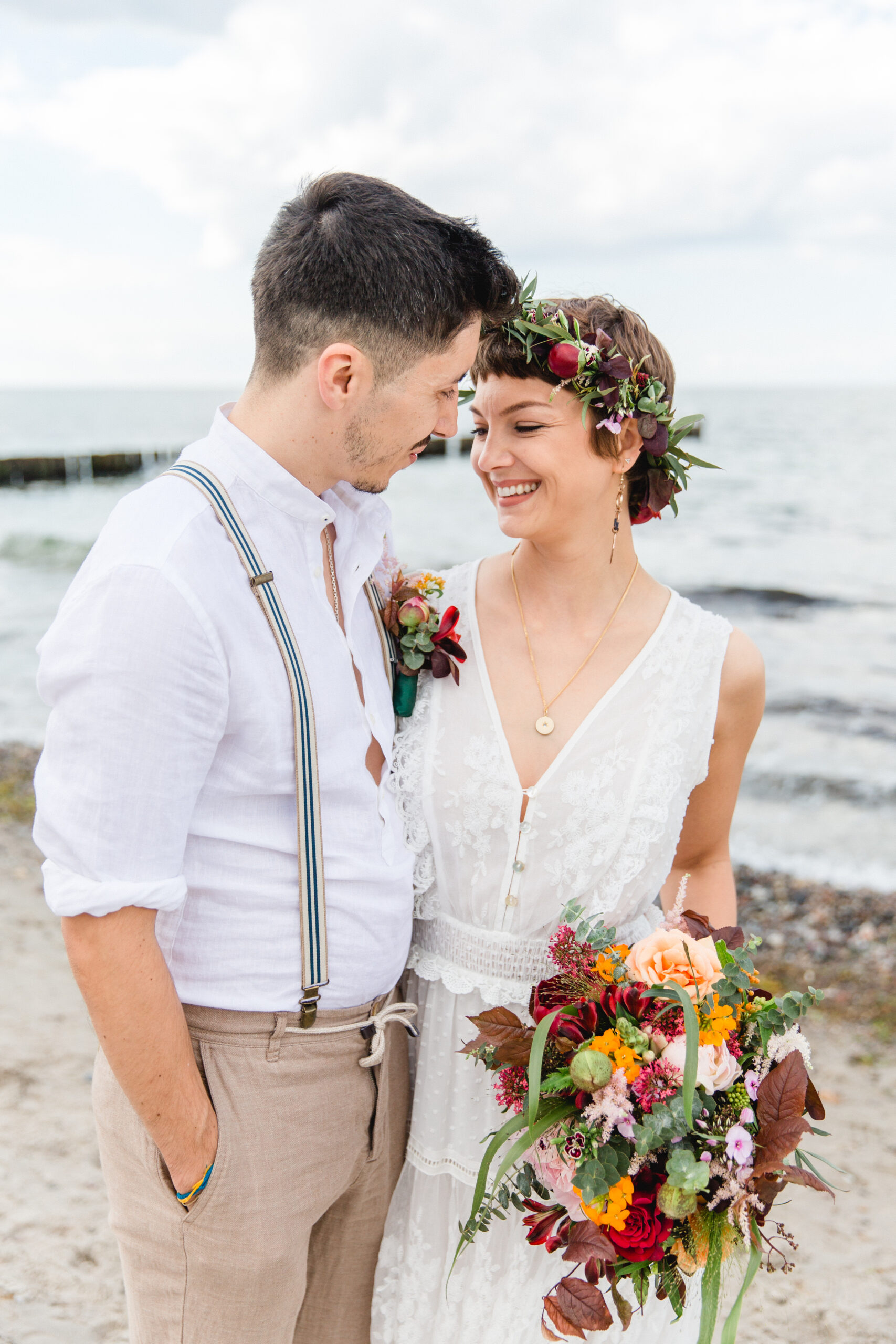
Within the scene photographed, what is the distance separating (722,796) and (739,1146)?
3.87 ft

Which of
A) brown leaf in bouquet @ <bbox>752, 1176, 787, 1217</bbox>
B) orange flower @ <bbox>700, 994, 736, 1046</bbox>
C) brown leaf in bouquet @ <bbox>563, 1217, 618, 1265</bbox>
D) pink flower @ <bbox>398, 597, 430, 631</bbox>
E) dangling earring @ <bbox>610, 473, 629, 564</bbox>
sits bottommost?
brown leaf in bouquet @ <bbox>563, 1217, 618, 1265</bbox>

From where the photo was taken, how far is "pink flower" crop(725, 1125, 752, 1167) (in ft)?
5.73

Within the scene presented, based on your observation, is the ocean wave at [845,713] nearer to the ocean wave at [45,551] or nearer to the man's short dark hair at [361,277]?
the man's short dark hair at [361,277]

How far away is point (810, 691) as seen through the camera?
39.7 ft

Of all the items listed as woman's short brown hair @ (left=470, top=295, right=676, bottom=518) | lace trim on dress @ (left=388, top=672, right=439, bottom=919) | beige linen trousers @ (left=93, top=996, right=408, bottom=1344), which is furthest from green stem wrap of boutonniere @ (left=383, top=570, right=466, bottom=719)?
beige linen trousers @ (left=93, top=996, right=408, bottom=1344)

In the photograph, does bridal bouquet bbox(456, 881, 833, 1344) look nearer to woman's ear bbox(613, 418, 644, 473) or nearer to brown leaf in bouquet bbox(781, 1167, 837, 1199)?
brown leaf in bouquet bbox(781, 1167, 837, 1199)

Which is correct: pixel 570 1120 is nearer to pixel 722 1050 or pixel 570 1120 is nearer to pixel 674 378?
pixel 722 1050

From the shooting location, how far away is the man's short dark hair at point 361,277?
6.29 ft

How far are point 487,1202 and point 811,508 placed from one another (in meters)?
29.2

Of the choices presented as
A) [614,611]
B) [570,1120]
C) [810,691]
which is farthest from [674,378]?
[810,691]

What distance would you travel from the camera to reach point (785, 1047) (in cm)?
193

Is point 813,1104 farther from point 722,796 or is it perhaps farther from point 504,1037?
point 722,796

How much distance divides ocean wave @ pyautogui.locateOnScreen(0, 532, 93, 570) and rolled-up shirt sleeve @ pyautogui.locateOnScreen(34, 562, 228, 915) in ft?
61.6

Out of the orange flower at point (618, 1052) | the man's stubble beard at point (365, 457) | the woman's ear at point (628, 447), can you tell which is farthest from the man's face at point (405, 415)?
the orange flower at point (618, 1052)
